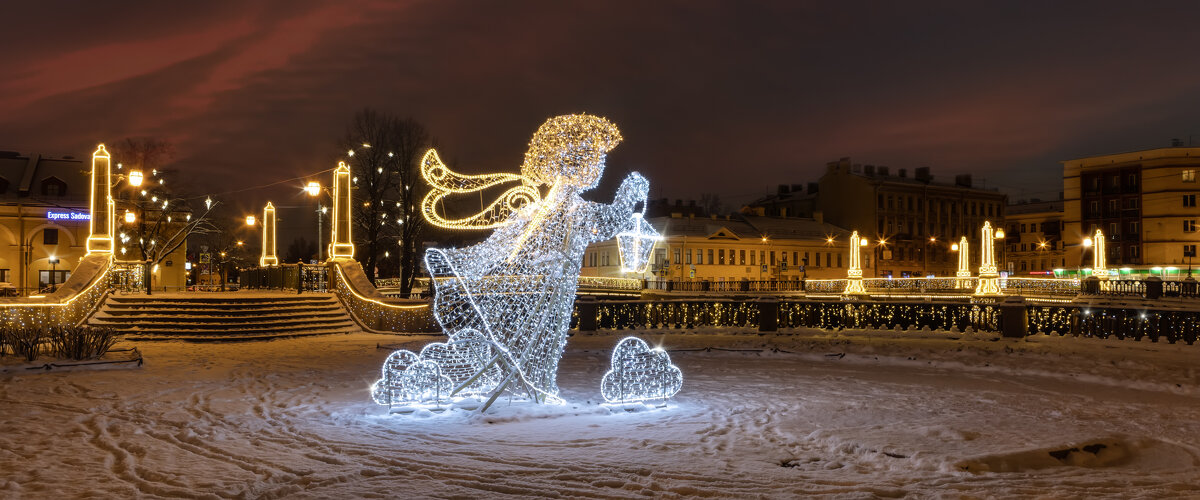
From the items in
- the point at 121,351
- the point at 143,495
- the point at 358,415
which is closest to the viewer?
the point at 143,495

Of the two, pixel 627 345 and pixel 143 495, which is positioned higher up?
pixel 627 345

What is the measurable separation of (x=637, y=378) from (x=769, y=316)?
12.0 meters

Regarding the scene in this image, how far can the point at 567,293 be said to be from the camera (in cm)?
1026

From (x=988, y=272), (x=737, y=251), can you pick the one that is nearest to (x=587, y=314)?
(x=988, y=272)

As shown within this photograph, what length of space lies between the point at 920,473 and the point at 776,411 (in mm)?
3026

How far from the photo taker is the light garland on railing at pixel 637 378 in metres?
10.3

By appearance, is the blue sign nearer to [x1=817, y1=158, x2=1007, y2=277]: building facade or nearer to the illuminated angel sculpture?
the illuminated angel sculpture

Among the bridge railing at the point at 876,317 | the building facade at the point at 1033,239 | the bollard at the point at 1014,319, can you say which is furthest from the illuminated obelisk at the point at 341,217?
the building facade at the point at 1033,239

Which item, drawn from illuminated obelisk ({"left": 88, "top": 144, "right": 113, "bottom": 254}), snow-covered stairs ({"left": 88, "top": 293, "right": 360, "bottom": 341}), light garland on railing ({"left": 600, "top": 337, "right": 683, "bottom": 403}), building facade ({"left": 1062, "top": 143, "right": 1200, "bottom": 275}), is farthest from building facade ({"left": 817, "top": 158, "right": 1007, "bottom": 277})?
light garland on railing ({"left": 600, "top": 337, "right": 683, "bottom": 403})

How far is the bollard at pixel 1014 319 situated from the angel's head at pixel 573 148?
1350 centimetres

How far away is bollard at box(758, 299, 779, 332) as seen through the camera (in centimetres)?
2159

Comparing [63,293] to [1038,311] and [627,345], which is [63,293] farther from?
[1038,311]

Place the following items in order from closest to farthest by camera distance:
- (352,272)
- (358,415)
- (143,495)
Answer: (143,495)
(358,415)
(352,272)

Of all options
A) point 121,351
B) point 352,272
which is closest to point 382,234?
point 352,272
